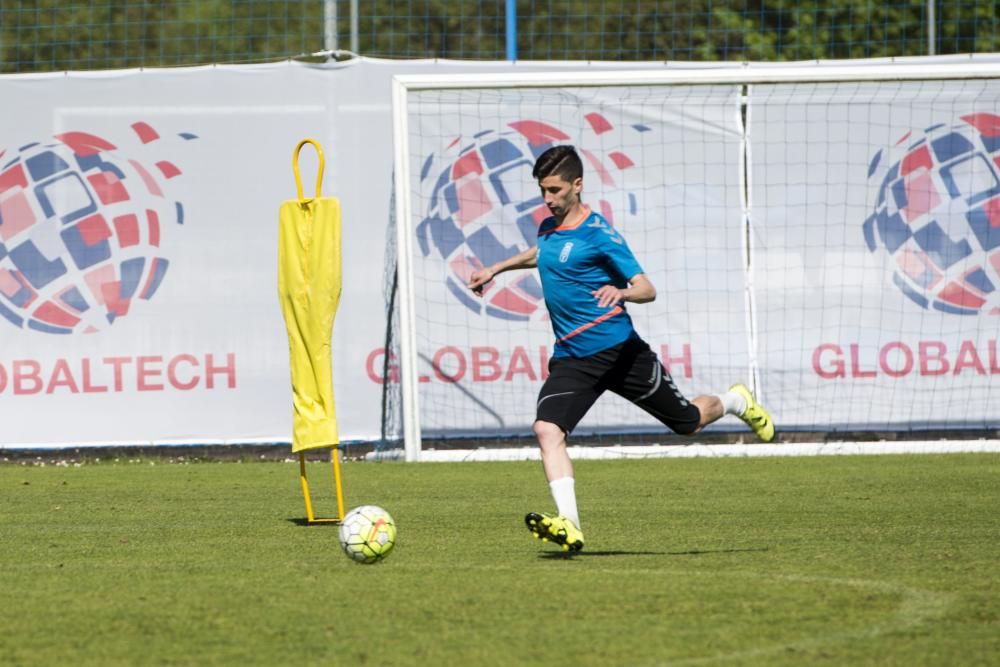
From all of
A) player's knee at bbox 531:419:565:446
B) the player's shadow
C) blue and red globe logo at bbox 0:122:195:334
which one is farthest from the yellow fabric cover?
blue and red globe logo at bbox 0:122:195:334

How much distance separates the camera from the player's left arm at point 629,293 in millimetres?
6711

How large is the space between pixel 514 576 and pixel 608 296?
131 cm

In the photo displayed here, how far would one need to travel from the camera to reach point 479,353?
44.2 ft

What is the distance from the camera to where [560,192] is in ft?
23.9

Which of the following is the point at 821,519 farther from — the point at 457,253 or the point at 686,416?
the point at 457,253

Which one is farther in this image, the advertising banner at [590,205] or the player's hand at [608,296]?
the advertising banner at [590,205]

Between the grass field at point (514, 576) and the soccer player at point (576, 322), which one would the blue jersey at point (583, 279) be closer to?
the soccer player at point (576, 322)

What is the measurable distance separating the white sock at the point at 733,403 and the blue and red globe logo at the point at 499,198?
17.5 feet

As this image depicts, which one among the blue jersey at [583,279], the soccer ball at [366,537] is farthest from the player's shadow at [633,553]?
the blue jersey at [583,279]

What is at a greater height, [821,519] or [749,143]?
[749,143]

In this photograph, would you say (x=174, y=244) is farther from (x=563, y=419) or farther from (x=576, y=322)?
(x=563, y=419)

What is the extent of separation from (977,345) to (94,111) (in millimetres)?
8068

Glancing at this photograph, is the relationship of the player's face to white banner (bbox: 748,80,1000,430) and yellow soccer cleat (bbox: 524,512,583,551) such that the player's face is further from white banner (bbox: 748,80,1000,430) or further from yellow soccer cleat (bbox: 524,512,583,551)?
white banner (bbox: 748,80,1000,430)

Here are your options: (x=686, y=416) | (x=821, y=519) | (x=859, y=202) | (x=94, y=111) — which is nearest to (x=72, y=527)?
(x=686, y=416)
